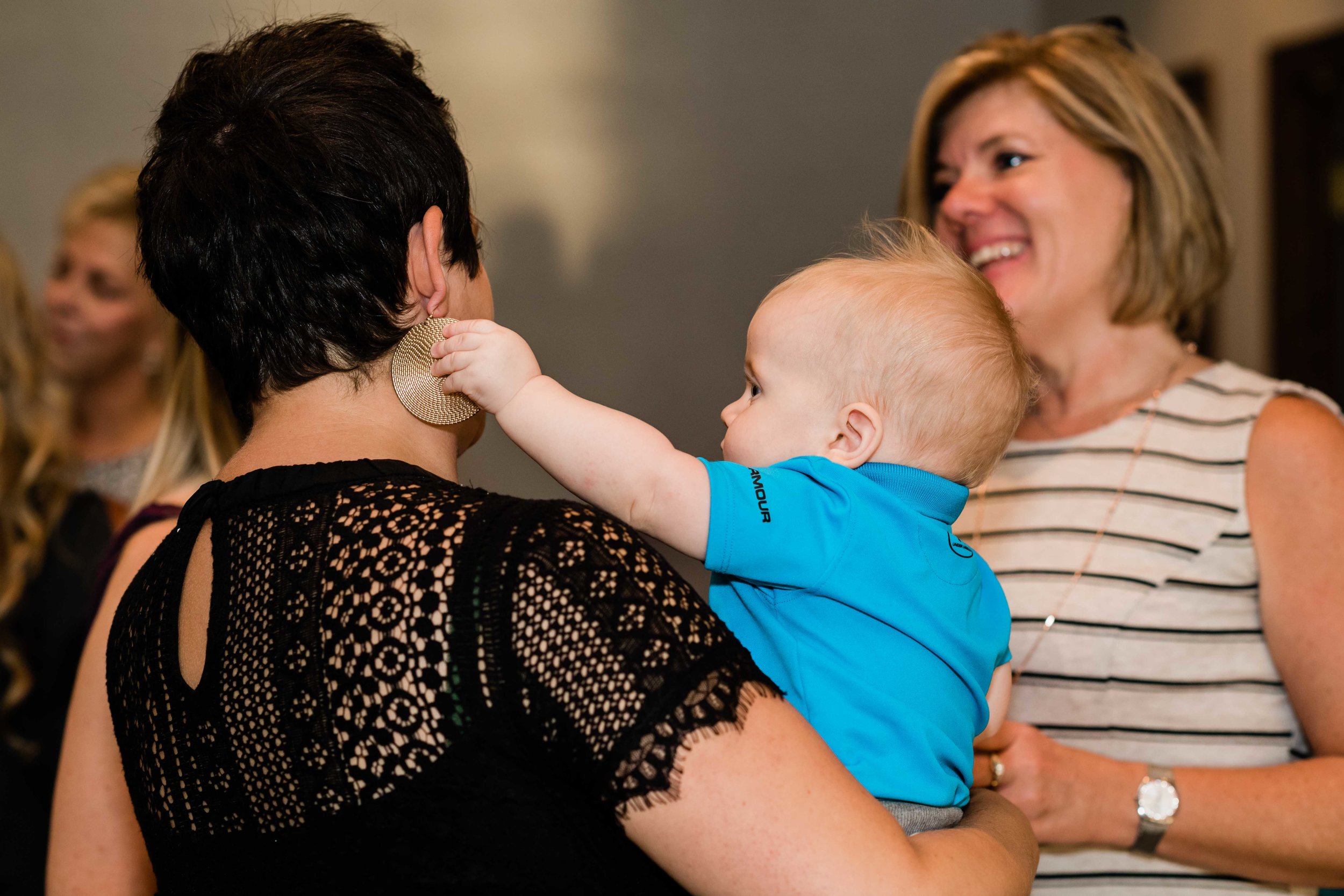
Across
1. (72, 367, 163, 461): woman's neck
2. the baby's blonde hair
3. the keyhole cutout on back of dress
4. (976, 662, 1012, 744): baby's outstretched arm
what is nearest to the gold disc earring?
the keyhole cutout on back of dress

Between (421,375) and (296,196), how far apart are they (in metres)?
0.18

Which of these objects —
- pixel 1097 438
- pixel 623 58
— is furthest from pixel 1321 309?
pixel 623 58

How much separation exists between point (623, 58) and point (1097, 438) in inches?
111

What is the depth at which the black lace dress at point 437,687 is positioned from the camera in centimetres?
76

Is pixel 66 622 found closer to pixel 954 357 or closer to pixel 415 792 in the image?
pixel 415 792

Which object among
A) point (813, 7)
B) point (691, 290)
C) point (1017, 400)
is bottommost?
point (691, 290)

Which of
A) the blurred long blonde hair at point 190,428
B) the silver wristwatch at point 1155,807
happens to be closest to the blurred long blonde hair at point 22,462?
the blurred long blonde hair at point 190,428

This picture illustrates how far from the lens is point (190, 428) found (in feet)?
5.81

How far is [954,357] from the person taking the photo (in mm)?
1055

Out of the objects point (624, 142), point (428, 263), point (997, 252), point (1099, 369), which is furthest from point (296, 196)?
point (624, 142)

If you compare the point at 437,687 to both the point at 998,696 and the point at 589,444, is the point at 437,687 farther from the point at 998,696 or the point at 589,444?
the point at 998,696

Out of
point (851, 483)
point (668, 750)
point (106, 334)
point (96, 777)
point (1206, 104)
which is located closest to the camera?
point (668, 750)

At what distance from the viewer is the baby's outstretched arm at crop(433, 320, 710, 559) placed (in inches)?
37.6

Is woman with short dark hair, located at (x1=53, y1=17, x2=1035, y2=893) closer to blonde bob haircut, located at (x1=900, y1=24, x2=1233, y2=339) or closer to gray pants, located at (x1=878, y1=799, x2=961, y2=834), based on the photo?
gray pants, located at (x1=878, y1=799, x2=961, y2=834)
